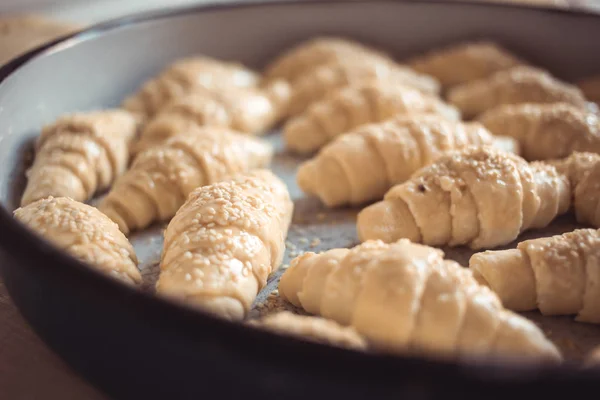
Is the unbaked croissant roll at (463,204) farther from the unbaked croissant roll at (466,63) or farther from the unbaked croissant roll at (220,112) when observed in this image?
the unbaked croissant roll at (466,63)

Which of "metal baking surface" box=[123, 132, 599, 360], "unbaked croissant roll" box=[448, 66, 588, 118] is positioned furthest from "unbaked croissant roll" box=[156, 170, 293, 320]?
"unbaked croissant roll" box=[448, 66, 588, 118]

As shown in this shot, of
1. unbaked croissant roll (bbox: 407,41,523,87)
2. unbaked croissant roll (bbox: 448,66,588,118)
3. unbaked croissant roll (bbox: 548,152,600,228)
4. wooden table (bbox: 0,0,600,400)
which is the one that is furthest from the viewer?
unbaked croissant roll (bbox: 407,41,523,87)

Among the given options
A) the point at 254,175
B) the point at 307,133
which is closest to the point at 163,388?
the point at 254,175

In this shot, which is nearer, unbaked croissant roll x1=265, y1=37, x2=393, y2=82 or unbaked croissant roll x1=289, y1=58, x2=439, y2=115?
unbaked croissant roll x1=289, y1=58, x2=439, y2=115

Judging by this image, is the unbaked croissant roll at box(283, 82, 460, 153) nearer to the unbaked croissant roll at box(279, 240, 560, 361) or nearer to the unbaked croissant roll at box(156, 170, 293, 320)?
the unbaked croissant roll at box(156, 170, 293, 320)

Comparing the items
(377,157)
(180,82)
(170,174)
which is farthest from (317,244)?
(180,82)

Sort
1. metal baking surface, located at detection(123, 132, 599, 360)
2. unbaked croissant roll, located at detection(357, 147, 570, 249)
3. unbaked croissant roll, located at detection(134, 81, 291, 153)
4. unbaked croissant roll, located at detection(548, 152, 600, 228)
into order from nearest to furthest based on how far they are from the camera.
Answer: metal baking surface, located at detection(123, 132, 599, 360) < unbaked croissant roll, located at detection(357, 147, 570, 249) < unbaked croissant roll, located at detection(548, 152, 600, 228) < unbaked croissant roll, located at detection(134, 81, 291, 153)

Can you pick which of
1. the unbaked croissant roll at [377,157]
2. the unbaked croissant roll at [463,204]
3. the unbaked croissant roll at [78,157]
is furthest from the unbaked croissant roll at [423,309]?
the unbaked croissant roll at [78,157]
